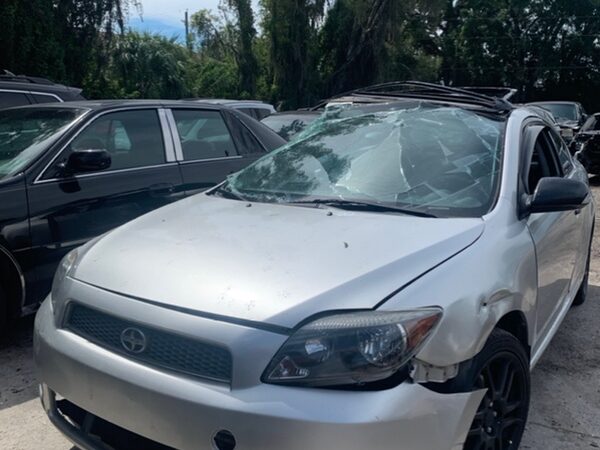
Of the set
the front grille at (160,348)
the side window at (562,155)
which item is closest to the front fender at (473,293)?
the front grille at (160,348)

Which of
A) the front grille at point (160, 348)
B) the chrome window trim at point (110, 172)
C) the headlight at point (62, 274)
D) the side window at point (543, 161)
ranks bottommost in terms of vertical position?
the front grille at point (160, 348)

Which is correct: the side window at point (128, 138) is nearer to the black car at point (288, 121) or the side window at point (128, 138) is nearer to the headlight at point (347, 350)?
the headlight at point (347, 350)

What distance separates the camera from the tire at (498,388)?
84.4 inches

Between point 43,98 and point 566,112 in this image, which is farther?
point 566,112

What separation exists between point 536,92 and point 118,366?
126ft

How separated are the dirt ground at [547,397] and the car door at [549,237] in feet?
1.52

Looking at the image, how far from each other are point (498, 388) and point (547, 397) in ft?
4.02

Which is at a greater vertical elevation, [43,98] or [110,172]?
[43,98]

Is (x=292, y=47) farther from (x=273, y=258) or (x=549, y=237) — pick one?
(x=273, y=258)

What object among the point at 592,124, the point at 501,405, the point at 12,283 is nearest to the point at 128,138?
the point at 12,283

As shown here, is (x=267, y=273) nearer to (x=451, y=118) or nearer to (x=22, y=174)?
(x=451, y=118)

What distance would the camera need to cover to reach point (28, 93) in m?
6.17

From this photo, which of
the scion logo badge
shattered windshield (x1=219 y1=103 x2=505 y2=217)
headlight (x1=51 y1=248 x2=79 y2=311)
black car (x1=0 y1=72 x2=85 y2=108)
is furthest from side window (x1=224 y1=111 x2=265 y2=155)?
the scion logo badge

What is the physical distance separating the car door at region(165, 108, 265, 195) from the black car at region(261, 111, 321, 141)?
2786 mm
